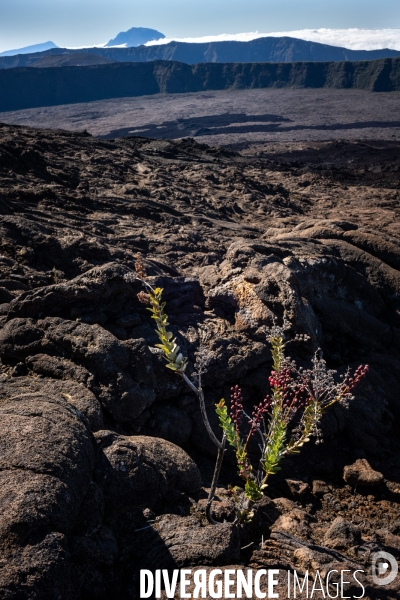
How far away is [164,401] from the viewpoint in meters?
4.43

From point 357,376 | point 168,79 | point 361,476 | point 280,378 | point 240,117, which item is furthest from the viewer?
point 168,79

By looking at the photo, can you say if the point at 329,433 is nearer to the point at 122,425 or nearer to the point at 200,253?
the point at 122,425

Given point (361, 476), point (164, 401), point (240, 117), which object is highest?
point (240, 117)

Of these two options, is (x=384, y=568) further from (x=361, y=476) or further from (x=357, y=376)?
(x=361, y=476)

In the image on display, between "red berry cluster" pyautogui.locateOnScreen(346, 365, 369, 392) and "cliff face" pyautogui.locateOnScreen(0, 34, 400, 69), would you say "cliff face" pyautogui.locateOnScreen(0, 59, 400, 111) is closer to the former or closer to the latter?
"cliff face" pyautogui.locateOnScreen(0, 34, 400, 69)

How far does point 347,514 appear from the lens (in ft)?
13.1

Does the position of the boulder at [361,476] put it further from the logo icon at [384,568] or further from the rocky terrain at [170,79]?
the rocky terrain at [170,79]

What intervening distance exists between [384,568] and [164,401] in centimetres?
220

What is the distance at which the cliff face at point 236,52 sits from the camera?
137625mm

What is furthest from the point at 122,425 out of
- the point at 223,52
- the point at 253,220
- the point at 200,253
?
the point at 223,52

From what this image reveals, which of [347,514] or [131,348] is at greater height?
[131,348]

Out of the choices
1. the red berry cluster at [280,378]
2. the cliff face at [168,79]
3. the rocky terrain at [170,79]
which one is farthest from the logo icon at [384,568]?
the cliff face at [168,79]

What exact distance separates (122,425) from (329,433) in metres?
2.13

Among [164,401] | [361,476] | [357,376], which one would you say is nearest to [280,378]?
[357,376]
